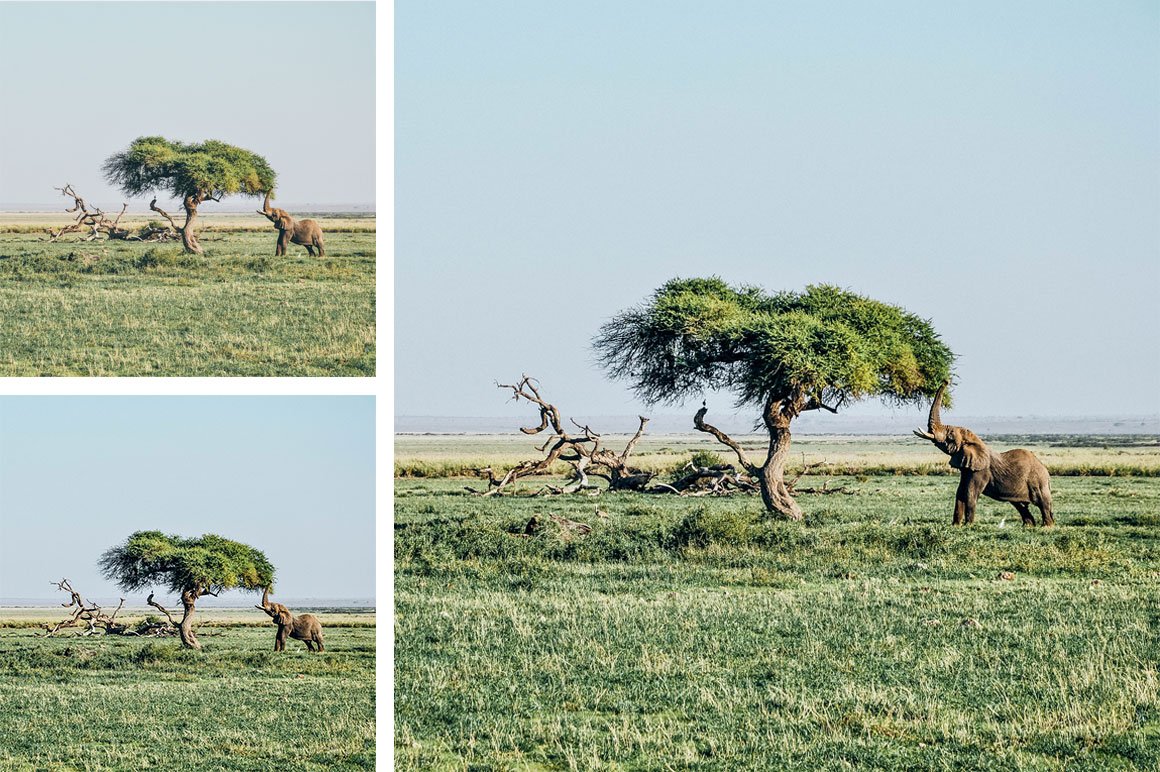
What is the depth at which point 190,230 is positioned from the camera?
22.6 metres

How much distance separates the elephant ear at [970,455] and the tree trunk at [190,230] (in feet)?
37.6

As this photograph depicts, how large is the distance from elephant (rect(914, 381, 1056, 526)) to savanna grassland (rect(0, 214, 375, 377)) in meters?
7.50

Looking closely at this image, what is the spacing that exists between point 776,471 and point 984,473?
2658 millimetres

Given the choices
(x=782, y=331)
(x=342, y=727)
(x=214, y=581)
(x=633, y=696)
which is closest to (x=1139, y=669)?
(x=633, y=696)

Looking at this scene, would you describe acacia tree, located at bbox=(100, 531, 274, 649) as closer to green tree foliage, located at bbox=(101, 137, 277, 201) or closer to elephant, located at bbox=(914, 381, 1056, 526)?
green tree foliage, located at bbox=(101, 137, 277, 201)

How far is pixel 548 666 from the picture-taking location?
32.9 feet

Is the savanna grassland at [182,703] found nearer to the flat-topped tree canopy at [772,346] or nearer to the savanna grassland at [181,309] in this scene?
the savanna grassland at [181,309]

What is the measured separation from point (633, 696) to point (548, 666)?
3.11ft

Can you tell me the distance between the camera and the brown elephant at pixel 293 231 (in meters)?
21.4

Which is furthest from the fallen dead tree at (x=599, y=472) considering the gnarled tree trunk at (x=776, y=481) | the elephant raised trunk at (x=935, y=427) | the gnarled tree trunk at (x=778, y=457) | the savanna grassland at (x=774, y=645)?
the savanna grassland at (x=774, y=645)

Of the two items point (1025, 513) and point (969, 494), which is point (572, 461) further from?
point (1025, 513)

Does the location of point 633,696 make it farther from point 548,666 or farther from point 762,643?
point 762,643

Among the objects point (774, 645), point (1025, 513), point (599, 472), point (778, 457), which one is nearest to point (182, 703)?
point (774, 645)

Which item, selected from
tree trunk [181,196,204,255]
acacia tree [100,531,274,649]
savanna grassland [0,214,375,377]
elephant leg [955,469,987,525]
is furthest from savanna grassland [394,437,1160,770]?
tree trunk [181,196,204,255]
